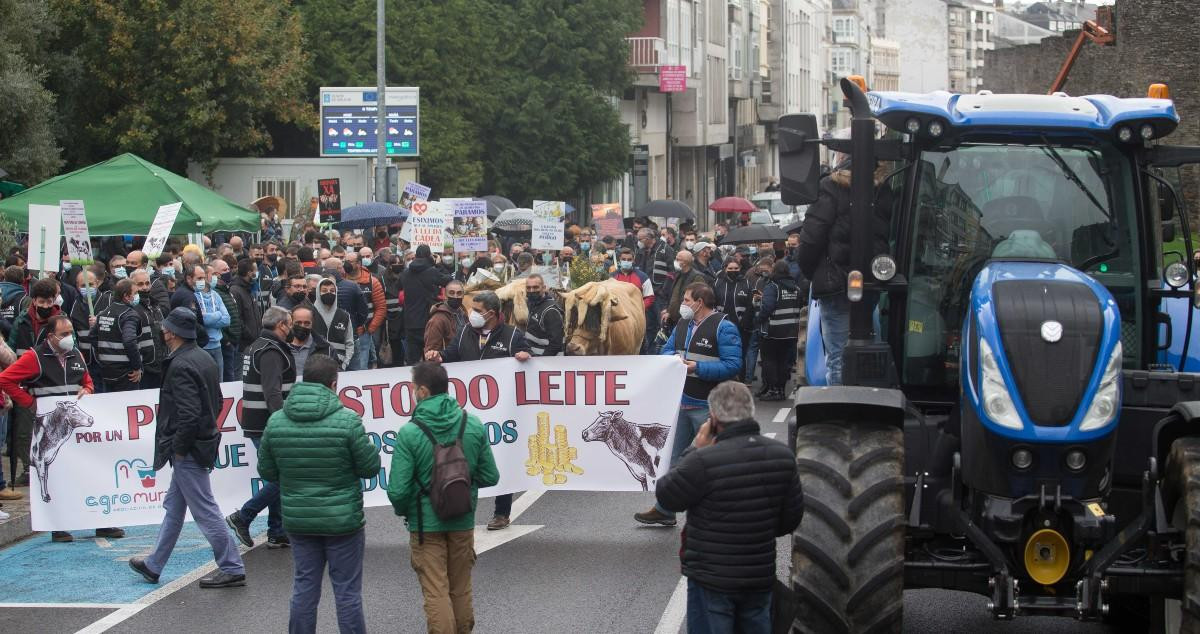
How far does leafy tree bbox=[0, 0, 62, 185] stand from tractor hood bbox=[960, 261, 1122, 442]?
67.8 feet

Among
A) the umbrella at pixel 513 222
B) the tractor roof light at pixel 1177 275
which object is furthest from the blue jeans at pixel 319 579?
the umbrella at pixel 513 222

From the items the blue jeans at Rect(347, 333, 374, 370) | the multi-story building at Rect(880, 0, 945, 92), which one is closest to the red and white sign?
the blue jeans at Rect(347, 333, 374, 370)

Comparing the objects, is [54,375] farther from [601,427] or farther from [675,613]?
[675,613]

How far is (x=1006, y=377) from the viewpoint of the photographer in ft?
21.7

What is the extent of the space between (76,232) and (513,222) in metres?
15.8

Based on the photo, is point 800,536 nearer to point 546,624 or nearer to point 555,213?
point 546,624

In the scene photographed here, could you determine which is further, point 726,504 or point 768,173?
point 768,173

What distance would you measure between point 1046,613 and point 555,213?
15834 mm

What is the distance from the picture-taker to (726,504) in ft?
22.1

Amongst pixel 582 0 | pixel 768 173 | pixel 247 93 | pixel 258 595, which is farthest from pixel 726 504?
pixel 768 173

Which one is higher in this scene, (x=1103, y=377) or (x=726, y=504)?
(x=1103, y=377)

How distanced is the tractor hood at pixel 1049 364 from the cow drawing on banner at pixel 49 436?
7.09 m

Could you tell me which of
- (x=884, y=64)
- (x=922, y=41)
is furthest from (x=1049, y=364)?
(x=922, y=41)

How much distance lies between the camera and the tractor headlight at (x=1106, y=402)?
21.5 ft
